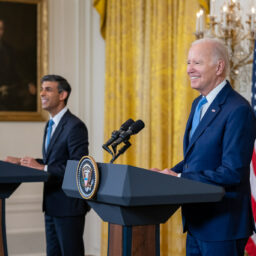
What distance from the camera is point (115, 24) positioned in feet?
20.4

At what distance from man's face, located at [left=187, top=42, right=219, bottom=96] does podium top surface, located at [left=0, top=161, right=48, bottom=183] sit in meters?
1.38

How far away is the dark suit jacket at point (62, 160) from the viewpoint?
4113mm

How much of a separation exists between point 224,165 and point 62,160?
79.7 inches

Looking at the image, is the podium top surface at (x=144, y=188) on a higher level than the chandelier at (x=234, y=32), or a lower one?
lower

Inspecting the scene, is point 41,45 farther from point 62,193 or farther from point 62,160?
point 62,193

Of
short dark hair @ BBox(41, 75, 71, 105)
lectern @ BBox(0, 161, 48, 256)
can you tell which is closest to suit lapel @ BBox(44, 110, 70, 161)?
short dark hair @ BBox(41, 75, 71, 105)

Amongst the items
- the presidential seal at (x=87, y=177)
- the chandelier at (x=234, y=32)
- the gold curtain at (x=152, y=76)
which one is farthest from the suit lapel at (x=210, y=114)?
the gold curtain at (x=152, y=76)

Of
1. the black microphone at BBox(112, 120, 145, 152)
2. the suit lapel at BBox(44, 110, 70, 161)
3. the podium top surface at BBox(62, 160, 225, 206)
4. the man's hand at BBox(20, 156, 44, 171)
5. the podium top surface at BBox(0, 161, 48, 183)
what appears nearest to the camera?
the podium top surface at BBox(62, 160, 225, 206)

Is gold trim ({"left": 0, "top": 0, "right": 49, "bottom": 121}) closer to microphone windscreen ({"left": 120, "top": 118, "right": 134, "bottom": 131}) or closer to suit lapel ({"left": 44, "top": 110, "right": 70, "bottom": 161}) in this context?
suit lapel ({"left": 44, "top": 110, "right": 70, "bottom": 161})

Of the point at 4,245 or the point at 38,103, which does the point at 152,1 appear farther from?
the point at 4,245

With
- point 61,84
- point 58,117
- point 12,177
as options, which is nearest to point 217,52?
point 12,177

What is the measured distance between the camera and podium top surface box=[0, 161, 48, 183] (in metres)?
3.33

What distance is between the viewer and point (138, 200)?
2135mm

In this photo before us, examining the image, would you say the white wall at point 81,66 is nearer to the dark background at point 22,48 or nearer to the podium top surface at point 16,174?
the dark background at point 22,48
